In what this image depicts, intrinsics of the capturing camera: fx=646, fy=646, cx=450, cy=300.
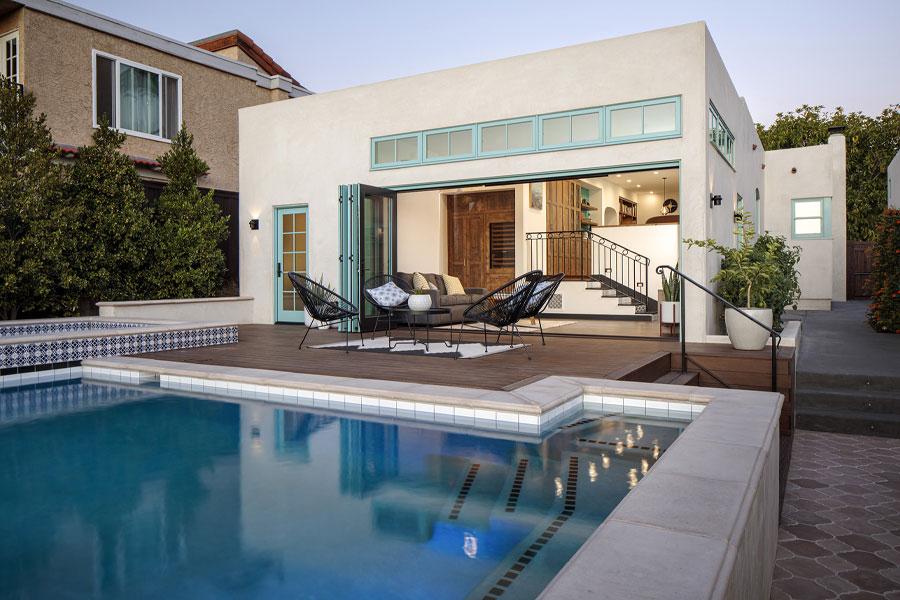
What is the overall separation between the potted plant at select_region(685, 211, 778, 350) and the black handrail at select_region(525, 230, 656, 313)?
468cm

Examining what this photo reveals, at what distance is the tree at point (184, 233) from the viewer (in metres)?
9.79

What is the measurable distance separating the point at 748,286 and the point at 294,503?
578 centimetres

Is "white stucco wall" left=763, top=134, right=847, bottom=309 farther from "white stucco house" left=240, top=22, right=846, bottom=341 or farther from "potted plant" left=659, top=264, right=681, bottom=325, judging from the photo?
"potted plant" left=659, top=264, right=681, bottom=325

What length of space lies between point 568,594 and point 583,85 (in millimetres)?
7276

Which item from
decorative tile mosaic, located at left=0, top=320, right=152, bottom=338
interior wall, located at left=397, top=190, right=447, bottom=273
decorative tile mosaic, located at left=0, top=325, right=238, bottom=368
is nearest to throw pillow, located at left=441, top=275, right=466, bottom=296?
interior wall, located at left=397, top=190, right=447, bottom=273

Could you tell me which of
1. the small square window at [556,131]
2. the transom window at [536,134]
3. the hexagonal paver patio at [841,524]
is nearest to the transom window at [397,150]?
the transom window at [536,134]

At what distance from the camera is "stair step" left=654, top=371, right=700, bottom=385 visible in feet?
18.3

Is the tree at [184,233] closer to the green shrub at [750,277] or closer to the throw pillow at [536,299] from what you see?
the throw pillow at [536,299]

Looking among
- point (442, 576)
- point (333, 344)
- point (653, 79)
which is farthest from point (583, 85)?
point (442, 576)

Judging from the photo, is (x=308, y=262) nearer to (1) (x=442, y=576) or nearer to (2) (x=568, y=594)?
(1) (x=442, y=576)

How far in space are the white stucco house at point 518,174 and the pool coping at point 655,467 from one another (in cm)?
366

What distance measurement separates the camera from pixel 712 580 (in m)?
1.47

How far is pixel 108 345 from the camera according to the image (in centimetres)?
636

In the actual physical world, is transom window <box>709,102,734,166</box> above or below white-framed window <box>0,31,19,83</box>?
below
